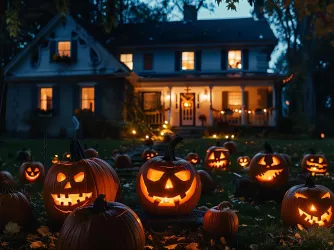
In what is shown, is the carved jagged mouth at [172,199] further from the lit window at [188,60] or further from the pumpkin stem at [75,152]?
the lit window at [188,60]

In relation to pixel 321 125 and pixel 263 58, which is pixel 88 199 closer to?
pixel 263 58

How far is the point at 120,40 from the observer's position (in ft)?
83.6

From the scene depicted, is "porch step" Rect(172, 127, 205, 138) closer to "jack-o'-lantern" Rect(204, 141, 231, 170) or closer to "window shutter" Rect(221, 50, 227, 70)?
"window shutter" Rect(221, 50, 227, 70)

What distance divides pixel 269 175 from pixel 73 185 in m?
3.21

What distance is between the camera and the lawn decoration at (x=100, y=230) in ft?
8.65

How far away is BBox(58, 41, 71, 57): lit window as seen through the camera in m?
22.5

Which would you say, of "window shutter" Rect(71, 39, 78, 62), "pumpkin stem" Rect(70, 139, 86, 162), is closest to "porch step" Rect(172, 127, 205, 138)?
"window shutter" Rect(71, 39, 78, 62)

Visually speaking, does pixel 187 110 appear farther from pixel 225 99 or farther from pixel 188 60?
pixel 188 60

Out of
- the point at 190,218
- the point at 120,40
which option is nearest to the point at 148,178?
the point at 190,218

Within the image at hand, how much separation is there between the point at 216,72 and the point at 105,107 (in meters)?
7.74

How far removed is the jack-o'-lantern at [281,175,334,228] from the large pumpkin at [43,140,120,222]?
6.64 feet

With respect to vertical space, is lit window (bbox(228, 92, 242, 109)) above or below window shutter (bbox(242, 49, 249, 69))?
below

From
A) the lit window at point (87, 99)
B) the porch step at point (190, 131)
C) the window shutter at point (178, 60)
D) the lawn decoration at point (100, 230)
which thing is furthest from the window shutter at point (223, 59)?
the lawn decoration at point (100, 230)

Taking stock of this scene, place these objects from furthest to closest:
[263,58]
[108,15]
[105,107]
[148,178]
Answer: [263,58], [105,107], [108,15], [148,178]
